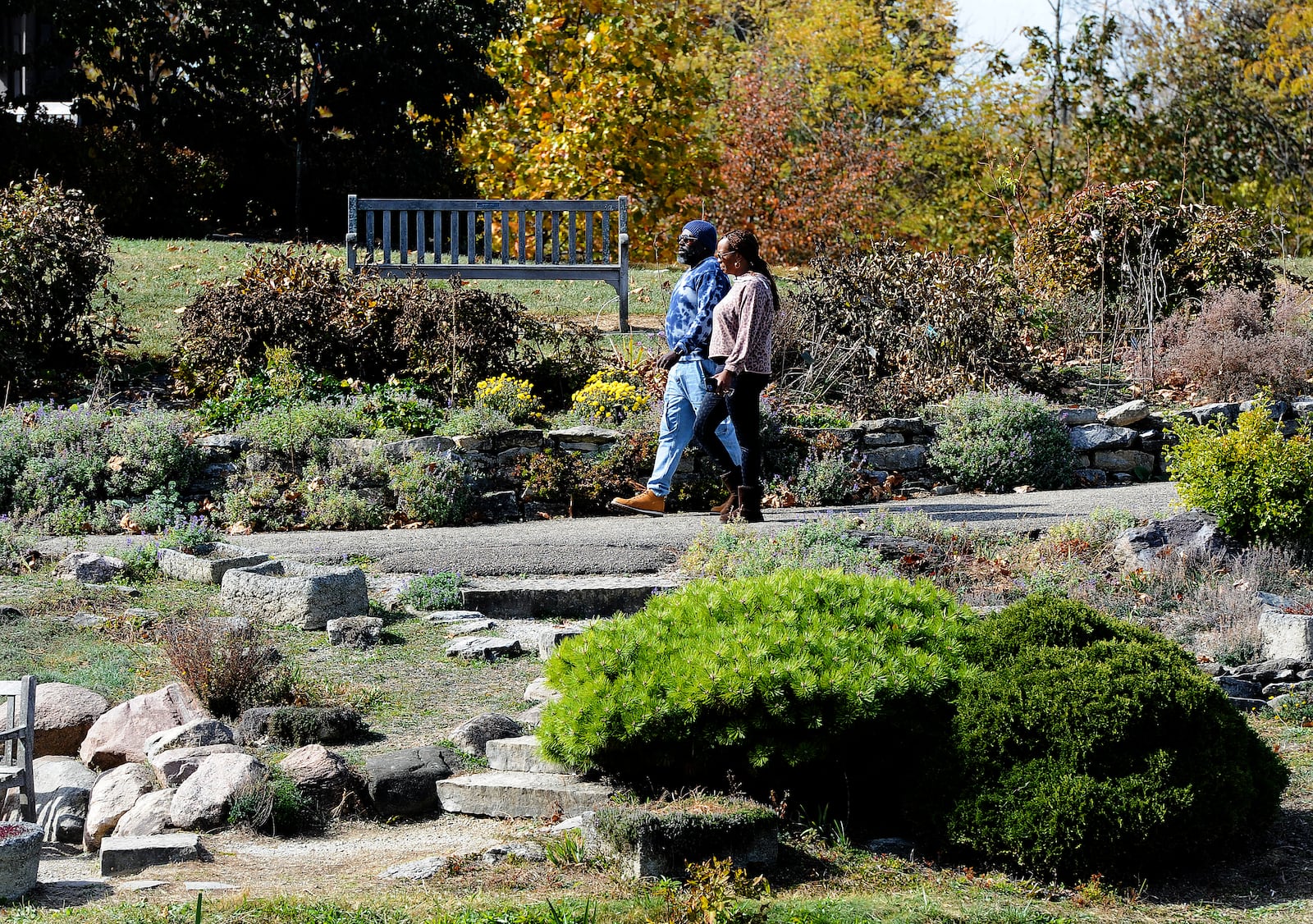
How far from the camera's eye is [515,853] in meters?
4.36

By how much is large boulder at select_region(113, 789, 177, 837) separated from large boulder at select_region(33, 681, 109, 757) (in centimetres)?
97

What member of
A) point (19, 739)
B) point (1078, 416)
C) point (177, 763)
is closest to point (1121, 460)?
Answer: point (1078, 416)

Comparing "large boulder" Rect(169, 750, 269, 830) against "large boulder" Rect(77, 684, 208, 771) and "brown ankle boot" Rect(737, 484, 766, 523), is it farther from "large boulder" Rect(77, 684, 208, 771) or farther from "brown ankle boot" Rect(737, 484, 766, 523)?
"brown ankle boot" Rect(737, 484, 766, 523)

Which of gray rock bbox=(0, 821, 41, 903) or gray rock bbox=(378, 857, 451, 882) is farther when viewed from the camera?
gray rock bbox=(378, 857, 451, 882)

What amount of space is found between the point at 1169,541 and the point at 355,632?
4360 mm

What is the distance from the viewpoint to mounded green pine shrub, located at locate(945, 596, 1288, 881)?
4258mm

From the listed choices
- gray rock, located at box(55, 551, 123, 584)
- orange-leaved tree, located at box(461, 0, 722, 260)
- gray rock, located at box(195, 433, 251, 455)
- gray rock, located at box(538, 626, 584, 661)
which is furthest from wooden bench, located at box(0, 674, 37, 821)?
orange-leaved tree, located at box(461, 0, 722, 260)

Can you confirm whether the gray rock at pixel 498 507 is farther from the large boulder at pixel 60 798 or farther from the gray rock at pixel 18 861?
the gray rock at pixel 18 861

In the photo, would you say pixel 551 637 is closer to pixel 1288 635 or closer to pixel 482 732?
pixel 482 732

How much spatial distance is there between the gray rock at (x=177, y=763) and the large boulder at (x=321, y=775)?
0.31 meters

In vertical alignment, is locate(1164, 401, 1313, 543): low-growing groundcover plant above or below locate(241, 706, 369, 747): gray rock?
A: above

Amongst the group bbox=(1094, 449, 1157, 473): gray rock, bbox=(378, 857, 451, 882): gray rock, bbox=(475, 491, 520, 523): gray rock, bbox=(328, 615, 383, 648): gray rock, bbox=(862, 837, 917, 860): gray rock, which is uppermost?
bbox=(1094, 449, 1157, 473): gray rock

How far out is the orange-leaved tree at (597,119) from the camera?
18.2 m

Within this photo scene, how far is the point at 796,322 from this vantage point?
1169 cm
